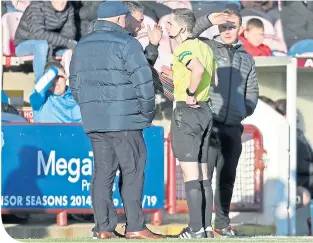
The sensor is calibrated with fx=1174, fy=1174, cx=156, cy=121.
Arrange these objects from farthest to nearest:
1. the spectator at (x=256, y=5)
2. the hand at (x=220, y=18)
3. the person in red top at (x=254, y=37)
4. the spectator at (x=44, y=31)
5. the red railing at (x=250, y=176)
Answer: the spectator at (x=256, y=5) < the person in red top at (x=254, y=37) < the spectator at (x=44, y=31) < the red railing at (x=250, y=176) < the hand at (x=220, y=18)

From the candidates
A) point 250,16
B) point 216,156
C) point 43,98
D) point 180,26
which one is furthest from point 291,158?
point 180,26

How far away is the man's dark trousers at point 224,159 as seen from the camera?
1030cm

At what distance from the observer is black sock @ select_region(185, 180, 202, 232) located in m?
9.19

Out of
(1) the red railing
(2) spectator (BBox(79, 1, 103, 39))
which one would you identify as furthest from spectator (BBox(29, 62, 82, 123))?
(1) the red railing

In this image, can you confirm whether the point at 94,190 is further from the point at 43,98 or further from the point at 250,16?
the point at 250,16

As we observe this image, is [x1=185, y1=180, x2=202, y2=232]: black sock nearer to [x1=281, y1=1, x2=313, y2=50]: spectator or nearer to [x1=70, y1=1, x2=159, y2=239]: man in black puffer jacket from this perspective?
[x1=70, y1=1, x2=159, y2=239]: man in black puffer jacket

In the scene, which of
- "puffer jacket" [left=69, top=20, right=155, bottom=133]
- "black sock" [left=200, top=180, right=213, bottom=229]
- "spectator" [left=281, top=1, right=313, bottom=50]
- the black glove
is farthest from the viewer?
"spectator" [left=281, top=1, right=313, bottom=50]

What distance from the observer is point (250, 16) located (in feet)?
51.1

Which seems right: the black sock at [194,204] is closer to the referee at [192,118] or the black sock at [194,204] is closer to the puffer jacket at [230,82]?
the referee at [192,118]

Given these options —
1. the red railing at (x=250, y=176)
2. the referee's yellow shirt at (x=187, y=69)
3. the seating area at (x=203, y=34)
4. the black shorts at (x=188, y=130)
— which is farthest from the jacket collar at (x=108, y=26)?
the seating area at (x=203, y=34)

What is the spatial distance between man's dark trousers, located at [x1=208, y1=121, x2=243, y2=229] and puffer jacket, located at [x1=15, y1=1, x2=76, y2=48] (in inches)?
192

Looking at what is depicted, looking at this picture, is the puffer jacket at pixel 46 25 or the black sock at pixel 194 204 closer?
the black sock at pixel 194 204

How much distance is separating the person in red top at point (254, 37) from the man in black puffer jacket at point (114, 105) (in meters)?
6.31

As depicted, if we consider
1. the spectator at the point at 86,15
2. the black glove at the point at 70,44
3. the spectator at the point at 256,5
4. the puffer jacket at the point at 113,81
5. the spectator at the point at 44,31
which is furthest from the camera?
the spectator at the point at 256,5
